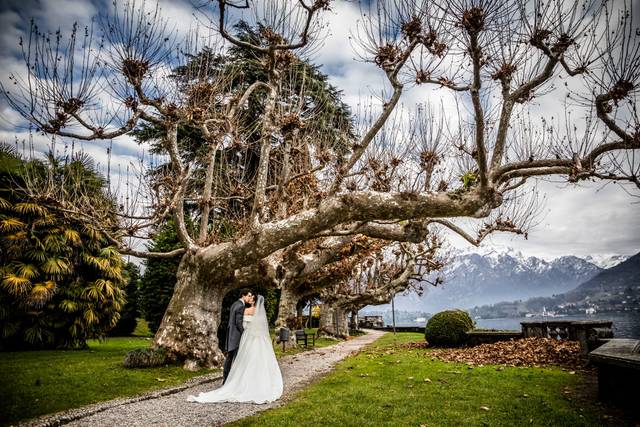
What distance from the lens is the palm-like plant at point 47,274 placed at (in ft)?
41.7

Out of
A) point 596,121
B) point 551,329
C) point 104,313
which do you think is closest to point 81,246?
point 104,313

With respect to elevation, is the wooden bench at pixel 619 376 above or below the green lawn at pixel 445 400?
above

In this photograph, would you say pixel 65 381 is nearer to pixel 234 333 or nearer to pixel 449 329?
pixel 234 333

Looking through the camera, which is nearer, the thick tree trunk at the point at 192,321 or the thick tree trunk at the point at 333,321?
the thick tree trunk at the point at 192,321

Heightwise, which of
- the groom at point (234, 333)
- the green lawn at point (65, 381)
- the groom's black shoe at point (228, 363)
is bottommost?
the green lawn at point (65, 381)

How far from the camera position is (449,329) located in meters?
17.2

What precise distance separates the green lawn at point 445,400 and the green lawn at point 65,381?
12.5 feet

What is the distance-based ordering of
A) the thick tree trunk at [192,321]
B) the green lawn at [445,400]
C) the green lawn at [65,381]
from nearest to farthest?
the green lawn at [445,400]
the green lawn at [65,381]
the thick tree trunk at [192,321]

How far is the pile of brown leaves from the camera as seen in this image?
36.7ft

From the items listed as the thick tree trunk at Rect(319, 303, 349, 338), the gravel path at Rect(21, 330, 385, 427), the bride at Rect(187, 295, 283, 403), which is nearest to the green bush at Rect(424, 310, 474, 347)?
the gravel path at Rect(21, 330, 385, 427)

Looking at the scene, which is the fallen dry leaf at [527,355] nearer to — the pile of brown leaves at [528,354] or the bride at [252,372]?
the pile of brown leaves at [528,354]

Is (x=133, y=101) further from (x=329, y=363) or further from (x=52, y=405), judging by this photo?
(x=329, y=363)

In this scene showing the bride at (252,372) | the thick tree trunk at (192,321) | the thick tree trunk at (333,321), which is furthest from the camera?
the thick tree trunk at (333,321)

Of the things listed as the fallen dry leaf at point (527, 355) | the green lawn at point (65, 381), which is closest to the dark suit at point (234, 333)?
the green lawn at point (65, 381)
